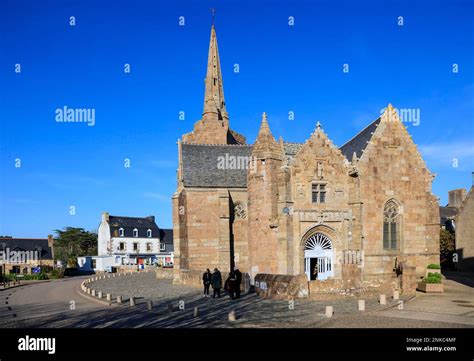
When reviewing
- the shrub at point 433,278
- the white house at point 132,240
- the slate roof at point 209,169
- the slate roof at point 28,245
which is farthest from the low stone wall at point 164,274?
the slate roof at point 28,245

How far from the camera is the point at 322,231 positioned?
2666 centimetres

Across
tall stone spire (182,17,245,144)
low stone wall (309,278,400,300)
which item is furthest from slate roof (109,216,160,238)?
low stone wall (309,278,400,300)

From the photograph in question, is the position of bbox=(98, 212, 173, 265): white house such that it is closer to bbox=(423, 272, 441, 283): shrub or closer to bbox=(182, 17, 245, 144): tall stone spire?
bbox=(182, 17, 245, 144): tall stone spire

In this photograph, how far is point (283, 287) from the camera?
21.5 meters

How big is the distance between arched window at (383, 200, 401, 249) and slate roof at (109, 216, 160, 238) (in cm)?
5210

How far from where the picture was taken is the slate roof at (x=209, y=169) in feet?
114

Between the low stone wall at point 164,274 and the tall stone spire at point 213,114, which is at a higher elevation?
the tall stone spire at point 213,114

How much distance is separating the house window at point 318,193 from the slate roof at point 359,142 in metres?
3.68

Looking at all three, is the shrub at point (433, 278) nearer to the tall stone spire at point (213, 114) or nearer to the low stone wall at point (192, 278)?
the low stone wall at point (192, 278)

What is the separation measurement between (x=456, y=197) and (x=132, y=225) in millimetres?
49140

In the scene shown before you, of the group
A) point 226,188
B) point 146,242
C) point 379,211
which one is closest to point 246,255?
point 226,188

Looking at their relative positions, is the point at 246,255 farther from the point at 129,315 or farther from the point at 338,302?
the point at 129,315

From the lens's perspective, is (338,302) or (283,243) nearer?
(338,302)
